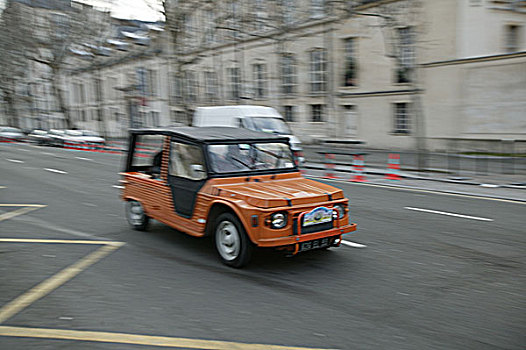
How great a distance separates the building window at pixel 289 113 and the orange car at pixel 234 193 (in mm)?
28542

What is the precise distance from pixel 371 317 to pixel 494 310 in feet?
4.16

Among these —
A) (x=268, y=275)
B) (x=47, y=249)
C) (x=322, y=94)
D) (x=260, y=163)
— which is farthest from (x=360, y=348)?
(x=322, y=94)

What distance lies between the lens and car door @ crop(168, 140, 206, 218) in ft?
23.0

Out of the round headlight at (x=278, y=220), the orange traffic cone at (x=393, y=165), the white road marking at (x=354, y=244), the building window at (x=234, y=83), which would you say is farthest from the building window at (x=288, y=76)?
the round headlight at (x=278, y=220)

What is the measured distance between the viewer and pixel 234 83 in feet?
138

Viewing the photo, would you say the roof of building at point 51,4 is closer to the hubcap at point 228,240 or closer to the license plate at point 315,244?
the hubcap at point 228,240

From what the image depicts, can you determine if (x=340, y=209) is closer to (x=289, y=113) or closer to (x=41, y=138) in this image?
(x=289, y=113)

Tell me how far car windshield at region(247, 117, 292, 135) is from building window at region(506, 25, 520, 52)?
585 inches

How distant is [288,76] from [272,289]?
32.3 meters

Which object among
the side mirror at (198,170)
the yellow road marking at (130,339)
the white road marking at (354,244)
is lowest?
the white road marking at (354,244)

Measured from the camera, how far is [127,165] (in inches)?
350

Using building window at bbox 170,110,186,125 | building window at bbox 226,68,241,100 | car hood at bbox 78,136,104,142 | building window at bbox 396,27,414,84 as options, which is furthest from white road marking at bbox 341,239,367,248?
building window at bbox 170,110,186,125

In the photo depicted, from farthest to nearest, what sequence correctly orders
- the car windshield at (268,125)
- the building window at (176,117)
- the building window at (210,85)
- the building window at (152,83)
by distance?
the building window at (152,83) < the building window at (176,117) < the building window at (210,85) < the car windshield at (268,125)

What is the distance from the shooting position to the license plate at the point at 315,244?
20.4ft
